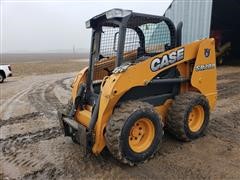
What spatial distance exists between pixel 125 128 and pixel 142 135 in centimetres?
47

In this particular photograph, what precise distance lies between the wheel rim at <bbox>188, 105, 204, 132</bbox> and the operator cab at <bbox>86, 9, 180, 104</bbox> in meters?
1.10

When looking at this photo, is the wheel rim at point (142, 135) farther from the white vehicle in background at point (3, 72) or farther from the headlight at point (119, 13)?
the white vehicle in background at point (3, 72)

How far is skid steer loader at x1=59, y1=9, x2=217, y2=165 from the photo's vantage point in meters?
3.84

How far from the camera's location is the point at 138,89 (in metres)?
4.33

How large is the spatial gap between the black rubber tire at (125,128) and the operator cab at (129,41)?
79cm

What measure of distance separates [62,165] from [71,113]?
840 millimetres

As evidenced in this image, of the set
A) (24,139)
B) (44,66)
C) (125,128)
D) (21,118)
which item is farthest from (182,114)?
(44,66)

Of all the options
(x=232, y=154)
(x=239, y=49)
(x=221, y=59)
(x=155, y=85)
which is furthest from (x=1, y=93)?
(x=239, y=49)

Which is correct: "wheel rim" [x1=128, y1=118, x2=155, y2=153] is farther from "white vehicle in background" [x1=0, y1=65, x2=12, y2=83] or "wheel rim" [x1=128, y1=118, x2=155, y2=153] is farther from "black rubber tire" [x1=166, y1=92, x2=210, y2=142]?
"white vehicle in background" [x1=0, y1=65, x2=12, y2=83]

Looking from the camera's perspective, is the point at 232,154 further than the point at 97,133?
Yes

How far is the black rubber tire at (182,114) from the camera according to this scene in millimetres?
4543

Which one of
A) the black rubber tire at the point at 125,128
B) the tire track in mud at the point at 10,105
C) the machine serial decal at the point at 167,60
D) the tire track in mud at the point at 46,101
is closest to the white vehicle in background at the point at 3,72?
the tire track in mud at the point at 46,101

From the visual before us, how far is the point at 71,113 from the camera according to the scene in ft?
15.0

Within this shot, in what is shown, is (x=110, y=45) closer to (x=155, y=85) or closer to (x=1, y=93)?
(x=155, y=85)
